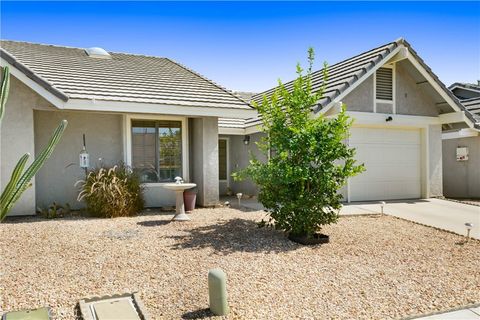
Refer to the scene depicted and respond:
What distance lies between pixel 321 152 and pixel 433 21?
7216mm

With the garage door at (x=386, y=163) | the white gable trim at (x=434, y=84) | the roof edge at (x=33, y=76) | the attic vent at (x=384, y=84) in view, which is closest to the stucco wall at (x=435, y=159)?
the garage door at (x=386, y=163)

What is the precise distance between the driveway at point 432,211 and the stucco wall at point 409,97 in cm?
337

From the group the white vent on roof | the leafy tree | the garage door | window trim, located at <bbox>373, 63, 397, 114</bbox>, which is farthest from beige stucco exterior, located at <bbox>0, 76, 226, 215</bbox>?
window trim, located at <bbox>373, 63, 397, 114</bbox>

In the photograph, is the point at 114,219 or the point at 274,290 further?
the point at 114,219

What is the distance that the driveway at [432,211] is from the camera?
9.30 meters

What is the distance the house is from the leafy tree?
146 centimetres

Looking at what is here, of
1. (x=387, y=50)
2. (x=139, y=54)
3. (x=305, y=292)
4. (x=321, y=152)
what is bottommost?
(x=305, y=292)

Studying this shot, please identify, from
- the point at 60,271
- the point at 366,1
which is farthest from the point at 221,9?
the point at 60,271

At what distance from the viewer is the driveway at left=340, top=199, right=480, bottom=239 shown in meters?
9.30

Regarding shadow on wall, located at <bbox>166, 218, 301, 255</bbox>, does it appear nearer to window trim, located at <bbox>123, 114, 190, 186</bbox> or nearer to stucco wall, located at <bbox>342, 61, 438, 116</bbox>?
window trim, located at <bbox>123, 114, 190, 186</bbox>

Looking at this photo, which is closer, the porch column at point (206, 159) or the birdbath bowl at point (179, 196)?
the birdbath bowl at point (179, 196)

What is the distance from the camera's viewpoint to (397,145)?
13.7 meters

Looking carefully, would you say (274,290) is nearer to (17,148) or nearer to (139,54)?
(17,148)

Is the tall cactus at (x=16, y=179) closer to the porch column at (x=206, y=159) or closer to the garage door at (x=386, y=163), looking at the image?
the porch column at (x=206, y=159)
